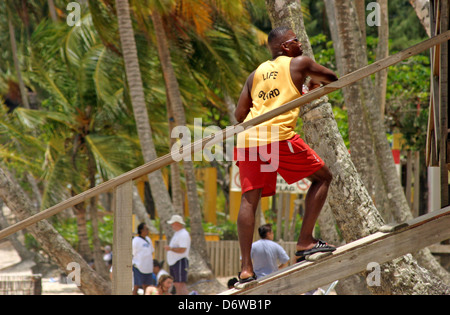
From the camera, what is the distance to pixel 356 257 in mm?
4223

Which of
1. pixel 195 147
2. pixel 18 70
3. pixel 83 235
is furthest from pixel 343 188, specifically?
pixel 18 70

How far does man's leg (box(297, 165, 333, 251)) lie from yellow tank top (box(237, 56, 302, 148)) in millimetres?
320

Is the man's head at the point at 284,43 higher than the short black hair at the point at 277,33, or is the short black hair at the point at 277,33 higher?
the short black hair at the point at 277,33

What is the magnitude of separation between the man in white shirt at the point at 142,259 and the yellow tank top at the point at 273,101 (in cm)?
666

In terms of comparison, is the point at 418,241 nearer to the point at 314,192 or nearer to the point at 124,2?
the point at 314,192

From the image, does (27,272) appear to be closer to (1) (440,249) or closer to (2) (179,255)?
(2) (179,255)

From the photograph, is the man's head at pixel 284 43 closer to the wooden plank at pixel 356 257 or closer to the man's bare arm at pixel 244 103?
the man's bare arm at pixel 244 103

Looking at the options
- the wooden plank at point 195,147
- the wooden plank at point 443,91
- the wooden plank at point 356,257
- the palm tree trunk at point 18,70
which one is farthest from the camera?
the palm tree trunk at point 18,70

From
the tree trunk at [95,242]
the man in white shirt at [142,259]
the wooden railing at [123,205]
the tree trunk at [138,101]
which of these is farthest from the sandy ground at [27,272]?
the wooden railing at [123,205]

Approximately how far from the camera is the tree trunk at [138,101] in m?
12.6

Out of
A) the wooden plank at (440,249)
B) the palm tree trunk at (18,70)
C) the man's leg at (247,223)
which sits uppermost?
the palm tree trunk at (18,70)

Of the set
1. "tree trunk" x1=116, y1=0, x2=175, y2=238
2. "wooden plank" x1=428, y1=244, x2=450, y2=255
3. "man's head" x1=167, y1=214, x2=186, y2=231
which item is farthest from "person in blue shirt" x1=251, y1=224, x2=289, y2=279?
"tree trunk" x1=116, y1=0, x2=175, y2=238

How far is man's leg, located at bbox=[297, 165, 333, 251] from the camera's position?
14.1 feet
